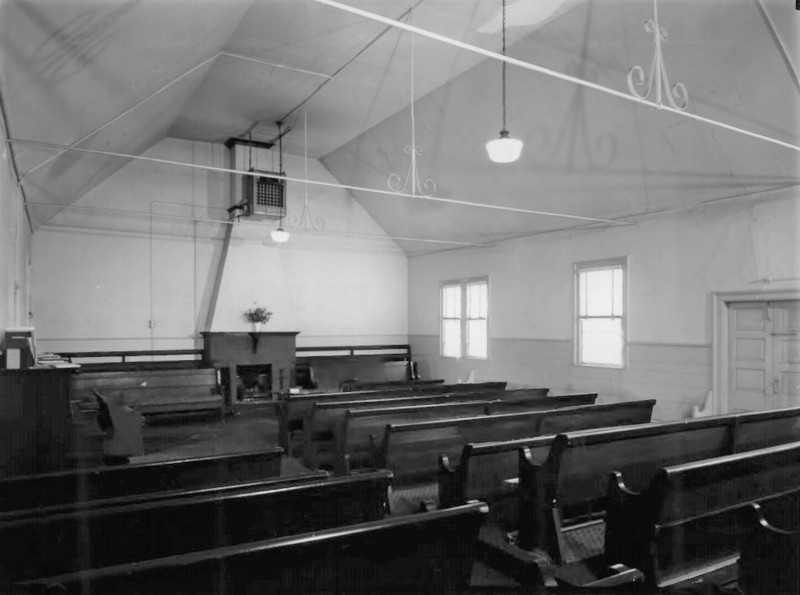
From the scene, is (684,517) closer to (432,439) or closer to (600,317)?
(432,439)

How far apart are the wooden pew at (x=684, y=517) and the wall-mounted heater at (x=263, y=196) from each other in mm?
7822

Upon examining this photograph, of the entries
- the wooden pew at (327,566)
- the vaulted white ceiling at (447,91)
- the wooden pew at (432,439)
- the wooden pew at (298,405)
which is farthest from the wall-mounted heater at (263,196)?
the wooden pew at (327,566)

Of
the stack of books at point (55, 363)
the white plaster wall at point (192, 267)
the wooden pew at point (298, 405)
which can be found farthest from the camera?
the white plaster wall at point (192, 267)

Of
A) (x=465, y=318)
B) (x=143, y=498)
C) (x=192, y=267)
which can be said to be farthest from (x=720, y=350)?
(x=192, y=267)

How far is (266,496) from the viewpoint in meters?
1.84

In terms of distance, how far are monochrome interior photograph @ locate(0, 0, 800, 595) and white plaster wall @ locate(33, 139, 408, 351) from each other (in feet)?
0.15

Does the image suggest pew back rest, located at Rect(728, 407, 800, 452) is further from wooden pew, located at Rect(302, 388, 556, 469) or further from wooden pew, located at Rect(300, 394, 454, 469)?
wooden pew, located at Rect(300, 394, 454, 469)

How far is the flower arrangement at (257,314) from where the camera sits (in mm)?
9539

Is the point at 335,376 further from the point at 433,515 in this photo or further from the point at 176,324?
→ the point at 433,515

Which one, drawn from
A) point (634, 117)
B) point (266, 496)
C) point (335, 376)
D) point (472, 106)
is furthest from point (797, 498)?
point (335, 376)

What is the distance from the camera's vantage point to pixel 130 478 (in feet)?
7.74

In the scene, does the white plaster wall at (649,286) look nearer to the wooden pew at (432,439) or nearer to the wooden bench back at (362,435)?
the wooden pew at (432,439)

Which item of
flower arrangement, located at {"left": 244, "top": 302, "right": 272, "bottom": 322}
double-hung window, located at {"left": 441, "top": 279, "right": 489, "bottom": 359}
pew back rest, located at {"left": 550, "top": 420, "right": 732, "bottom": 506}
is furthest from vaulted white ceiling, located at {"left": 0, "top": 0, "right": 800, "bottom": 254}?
pew back rest, located at {"left": 550, "top": 420, "right": 732, "bottom": 506}

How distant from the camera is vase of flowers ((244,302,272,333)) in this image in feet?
31.3
